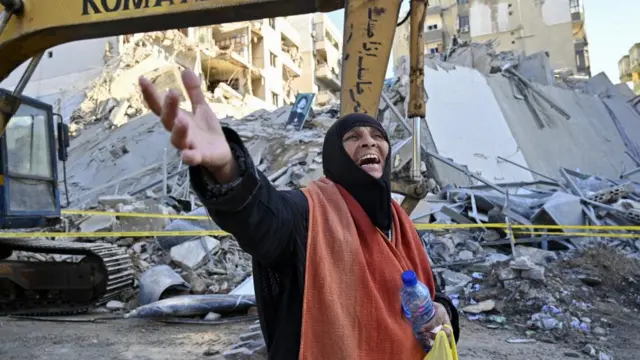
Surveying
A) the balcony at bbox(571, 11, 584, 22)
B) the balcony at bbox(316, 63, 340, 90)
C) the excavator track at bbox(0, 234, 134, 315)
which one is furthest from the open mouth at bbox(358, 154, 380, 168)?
the balcony at bbox(316, 63, 340, 90)

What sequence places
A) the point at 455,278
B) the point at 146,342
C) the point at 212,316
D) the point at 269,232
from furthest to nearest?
the point at 455,278
the point at 212,316
the point at 146,342
the point at 269,232

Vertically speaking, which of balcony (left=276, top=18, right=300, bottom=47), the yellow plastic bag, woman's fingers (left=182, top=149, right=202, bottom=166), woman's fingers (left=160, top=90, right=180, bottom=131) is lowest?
the yellow plastic bag

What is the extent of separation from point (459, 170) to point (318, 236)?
10.7m

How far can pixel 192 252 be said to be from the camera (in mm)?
7918

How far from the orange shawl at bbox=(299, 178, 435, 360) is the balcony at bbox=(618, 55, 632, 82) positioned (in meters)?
A: 65.9

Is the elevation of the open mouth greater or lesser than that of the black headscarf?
greater

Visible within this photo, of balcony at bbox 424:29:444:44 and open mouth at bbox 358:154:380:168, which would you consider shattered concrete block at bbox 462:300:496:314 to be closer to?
open mouth at bbox 358:154:380:168

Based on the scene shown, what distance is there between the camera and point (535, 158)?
14688 millimetres

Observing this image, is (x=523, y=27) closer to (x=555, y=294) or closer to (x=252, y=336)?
(x=555, y=294)

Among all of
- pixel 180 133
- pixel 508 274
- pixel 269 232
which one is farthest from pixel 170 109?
pixel 508 274

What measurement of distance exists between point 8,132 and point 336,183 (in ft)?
19.9

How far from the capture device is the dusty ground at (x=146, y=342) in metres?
4.61

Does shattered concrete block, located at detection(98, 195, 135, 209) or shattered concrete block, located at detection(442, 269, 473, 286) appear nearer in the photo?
shattered concrete block, located at detection(442, 269, 473, 286)

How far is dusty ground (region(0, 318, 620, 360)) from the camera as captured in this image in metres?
4.61
